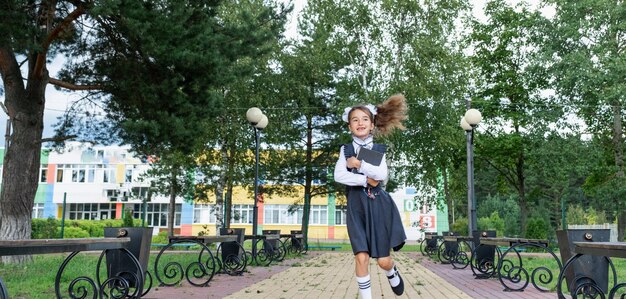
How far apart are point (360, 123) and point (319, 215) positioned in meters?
43.8

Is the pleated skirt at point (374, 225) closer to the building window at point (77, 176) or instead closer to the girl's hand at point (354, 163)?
the girl's hand at point (354, 163)

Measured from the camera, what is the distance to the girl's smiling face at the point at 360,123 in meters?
4.75

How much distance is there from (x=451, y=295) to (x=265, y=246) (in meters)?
7.46

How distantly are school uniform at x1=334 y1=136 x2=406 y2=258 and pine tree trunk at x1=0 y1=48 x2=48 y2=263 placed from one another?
866 centimetres

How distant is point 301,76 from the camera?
22.8 meters

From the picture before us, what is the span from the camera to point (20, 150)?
36.9 feet

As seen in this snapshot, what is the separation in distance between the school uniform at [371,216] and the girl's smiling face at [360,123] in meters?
0.33

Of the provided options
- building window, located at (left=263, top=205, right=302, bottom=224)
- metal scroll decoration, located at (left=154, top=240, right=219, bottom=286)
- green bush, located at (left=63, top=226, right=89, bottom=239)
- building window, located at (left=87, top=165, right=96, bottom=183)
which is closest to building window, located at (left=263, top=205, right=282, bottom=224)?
building window, located at (left=263, top=205, right=302, bottom=224)

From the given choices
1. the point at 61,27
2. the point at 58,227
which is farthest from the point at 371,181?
the point at 58,227

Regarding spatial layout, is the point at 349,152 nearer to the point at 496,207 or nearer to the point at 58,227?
the point at 58,227

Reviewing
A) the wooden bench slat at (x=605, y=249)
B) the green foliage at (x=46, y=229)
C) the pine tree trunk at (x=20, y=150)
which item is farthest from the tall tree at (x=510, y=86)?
the wooden bench slat at (x=605, y=249)

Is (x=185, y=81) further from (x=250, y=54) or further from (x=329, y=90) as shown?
(x=329, y=90)

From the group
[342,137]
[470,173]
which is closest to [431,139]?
[342,137]

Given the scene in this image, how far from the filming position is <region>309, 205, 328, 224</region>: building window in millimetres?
48031
